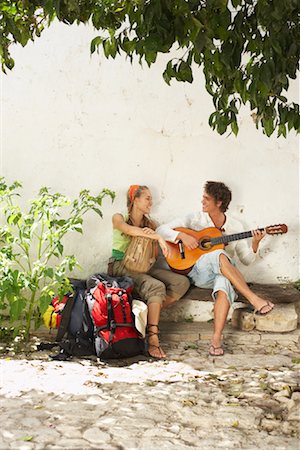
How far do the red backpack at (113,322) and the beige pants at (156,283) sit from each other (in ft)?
0.81

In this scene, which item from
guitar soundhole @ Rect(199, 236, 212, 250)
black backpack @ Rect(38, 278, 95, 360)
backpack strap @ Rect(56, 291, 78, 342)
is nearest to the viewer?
black backpack @ Rect(38, 278, 95, 360)

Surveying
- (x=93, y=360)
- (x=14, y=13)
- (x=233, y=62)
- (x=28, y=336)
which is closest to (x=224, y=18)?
(x=233, y=62)

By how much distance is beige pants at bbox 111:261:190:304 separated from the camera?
697 cm

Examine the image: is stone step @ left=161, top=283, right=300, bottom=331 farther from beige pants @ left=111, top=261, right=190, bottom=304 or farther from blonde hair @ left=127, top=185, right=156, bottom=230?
blonde hair @ left=127, top=185, right=156, bottom=230

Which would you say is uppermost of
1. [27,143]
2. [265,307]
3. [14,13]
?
[14,13]

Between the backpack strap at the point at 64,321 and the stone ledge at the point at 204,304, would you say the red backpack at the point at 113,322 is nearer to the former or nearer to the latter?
the backpack strap at the point at 64,321

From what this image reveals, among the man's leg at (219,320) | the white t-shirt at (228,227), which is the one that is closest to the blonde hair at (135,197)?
the white t-shirt at (228,227)

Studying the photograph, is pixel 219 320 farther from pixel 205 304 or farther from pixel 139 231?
pixel 139 231

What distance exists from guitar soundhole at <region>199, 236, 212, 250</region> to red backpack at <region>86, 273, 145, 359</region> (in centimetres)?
98

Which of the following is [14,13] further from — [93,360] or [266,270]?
[266,270]

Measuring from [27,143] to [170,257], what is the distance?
1.73 meters

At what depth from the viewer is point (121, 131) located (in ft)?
25.1

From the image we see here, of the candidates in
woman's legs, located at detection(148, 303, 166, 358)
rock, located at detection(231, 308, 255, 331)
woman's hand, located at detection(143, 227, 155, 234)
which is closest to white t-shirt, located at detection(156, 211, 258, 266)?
woman's hand, located at detection(143, 227, 155, 234)

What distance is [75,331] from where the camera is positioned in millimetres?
6723
